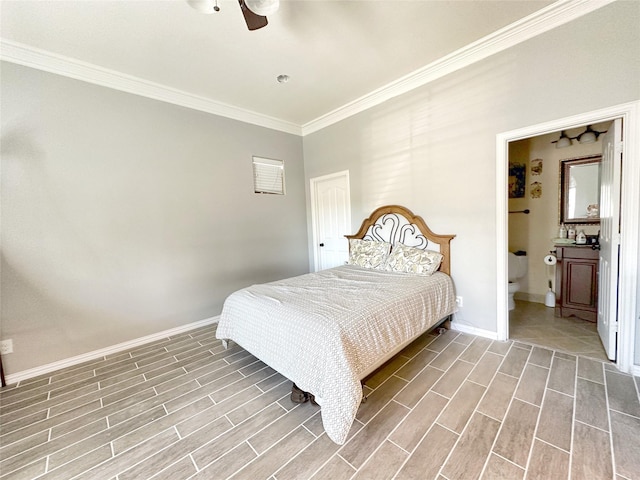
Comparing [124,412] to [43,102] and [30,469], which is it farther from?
[43,102]

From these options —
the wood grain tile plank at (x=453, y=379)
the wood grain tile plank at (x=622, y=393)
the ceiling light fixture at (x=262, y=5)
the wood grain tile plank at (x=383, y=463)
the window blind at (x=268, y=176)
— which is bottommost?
the wood grain tile plank at (x=383, y=463)

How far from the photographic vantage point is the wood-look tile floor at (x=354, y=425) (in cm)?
134

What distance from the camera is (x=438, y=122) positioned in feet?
9.34

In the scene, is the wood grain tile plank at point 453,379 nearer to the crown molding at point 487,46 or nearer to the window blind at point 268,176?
the crown molding at point 487,46

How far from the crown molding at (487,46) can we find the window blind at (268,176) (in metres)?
1.42

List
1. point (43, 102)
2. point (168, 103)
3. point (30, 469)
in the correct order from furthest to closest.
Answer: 1. point (168, 103)
2. point (43, 102)
3. point (30, 469)

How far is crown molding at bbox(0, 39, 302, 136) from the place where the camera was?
2.23 m

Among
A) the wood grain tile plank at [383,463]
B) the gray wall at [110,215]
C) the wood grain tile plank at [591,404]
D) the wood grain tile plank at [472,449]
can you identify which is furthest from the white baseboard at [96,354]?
the wood grain tile plank at [591,404]

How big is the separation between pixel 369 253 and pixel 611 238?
2.18m

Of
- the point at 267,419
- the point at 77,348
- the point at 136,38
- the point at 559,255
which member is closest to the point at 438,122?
the point at 559,255

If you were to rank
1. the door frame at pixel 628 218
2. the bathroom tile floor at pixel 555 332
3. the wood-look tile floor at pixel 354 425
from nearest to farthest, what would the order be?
the wood-look tile floor at pixel 354 425, the door frame at pixel 628 218, the bathroom tile floor at pixel 555 332

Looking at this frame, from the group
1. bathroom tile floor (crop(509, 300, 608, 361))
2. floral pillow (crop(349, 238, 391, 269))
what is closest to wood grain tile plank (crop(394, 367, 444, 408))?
bathroom tile floor (crop(509, 300, 608, 361))

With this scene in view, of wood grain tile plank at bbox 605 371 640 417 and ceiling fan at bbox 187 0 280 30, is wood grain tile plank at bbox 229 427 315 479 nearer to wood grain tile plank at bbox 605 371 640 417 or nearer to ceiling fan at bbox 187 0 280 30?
wood grain tile plank at bbox 605 371 640 417

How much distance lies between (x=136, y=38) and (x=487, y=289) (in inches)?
159
